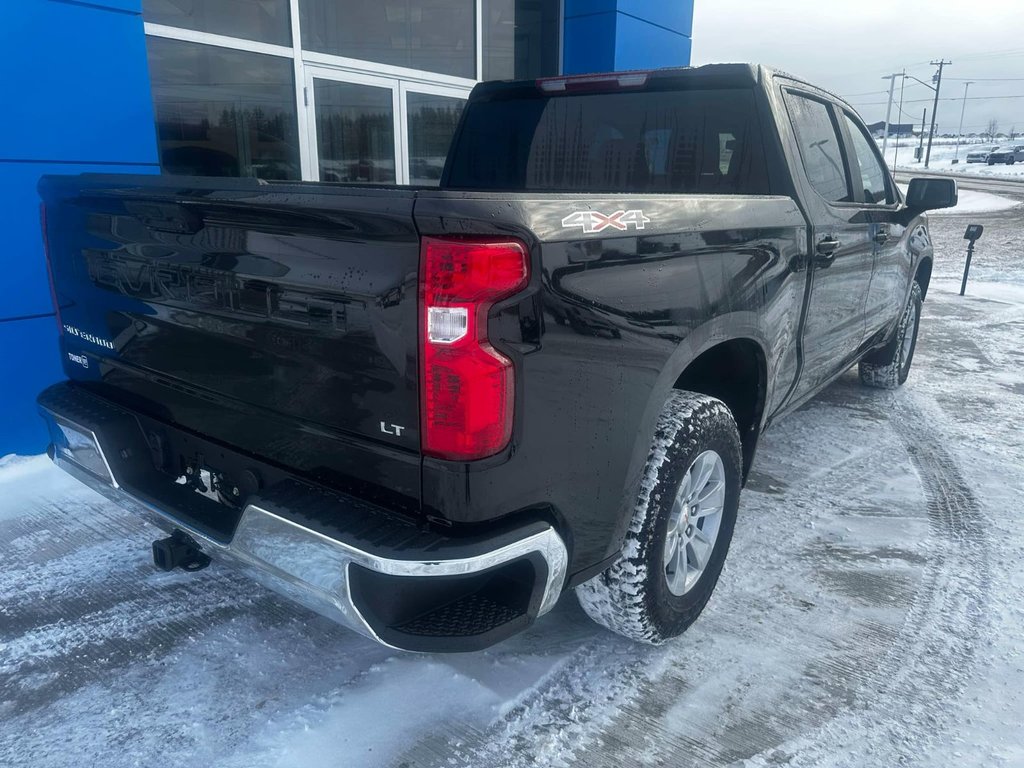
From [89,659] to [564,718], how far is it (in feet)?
5.32

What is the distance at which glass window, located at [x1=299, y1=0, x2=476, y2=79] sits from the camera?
6.01 m

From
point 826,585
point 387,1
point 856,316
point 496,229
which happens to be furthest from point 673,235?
point 387,1

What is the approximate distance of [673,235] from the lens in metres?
2.16

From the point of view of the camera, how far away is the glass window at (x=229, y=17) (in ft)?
16.2

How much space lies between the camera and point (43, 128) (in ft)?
13.4

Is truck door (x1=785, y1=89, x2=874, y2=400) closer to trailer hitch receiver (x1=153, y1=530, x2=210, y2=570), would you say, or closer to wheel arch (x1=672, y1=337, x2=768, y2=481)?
wheel arch (x1=672, y1=337, x2=768, y2=481)

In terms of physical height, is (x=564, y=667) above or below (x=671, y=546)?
below

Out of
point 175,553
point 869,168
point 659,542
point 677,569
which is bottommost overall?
point 677,569

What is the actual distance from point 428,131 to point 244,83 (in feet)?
6.76

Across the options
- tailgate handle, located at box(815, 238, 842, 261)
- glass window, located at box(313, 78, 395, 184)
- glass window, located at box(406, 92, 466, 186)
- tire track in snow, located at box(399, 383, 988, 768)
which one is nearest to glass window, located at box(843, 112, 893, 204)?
tailgate handle, located at box(815, 238, 842, 261)

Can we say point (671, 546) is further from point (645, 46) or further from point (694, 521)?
point (645, 46)

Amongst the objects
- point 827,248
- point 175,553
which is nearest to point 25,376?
point 175,553

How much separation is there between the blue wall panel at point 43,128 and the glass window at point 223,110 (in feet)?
1.99

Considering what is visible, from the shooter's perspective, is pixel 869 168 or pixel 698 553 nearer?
pixel 698 553
